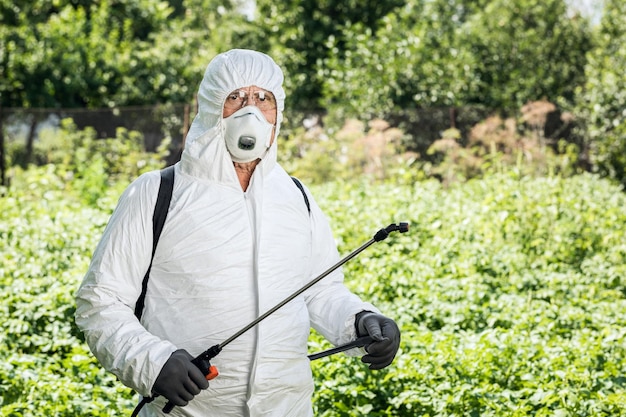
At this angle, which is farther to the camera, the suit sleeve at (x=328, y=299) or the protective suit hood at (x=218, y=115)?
the suit sleeve at (x=328, y=299)

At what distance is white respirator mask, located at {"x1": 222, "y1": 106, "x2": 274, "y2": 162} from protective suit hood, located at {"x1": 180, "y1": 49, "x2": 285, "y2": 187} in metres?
0.02

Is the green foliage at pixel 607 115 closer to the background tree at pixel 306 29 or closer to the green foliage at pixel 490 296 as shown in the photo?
the green foliage at pixel 490 296

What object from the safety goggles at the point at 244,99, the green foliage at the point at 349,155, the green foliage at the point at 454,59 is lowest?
the safety goggles at the point at 244,99

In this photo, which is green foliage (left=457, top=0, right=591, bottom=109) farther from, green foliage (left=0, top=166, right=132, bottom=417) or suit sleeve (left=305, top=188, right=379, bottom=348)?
suit sleeve (left=305, top=188, right=379, bottom=348)

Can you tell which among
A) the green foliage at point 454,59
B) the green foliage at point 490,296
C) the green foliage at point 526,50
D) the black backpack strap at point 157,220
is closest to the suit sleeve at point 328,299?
the black backpack strap at point 157,220

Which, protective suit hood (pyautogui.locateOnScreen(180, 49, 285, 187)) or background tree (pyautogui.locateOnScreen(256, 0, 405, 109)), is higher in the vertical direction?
background tree (pyautogui.locateOnScreen(256, 0, 405, 109))

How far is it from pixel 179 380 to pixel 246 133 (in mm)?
729

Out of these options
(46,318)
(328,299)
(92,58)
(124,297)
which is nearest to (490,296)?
(46,318)

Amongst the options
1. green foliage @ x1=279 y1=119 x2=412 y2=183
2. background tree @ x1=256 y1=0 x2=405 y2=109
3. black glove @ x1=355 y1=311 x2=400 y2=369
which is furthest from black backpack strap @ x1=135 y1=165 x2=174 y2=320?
background tree @ x1=256 y1=0 x2=405 y2=109

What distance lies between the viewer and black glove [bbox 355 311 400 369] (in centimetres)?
255

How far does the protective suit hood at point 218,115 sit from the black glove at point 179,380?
0.58 m

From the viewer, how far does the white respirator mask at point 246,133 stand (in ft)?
8.57

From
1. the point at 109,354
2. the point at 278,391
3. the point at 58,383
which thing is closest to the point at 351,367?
the point at 58,383

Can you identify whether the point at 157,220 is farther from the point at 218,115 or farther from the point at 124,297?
the point at 218,115
